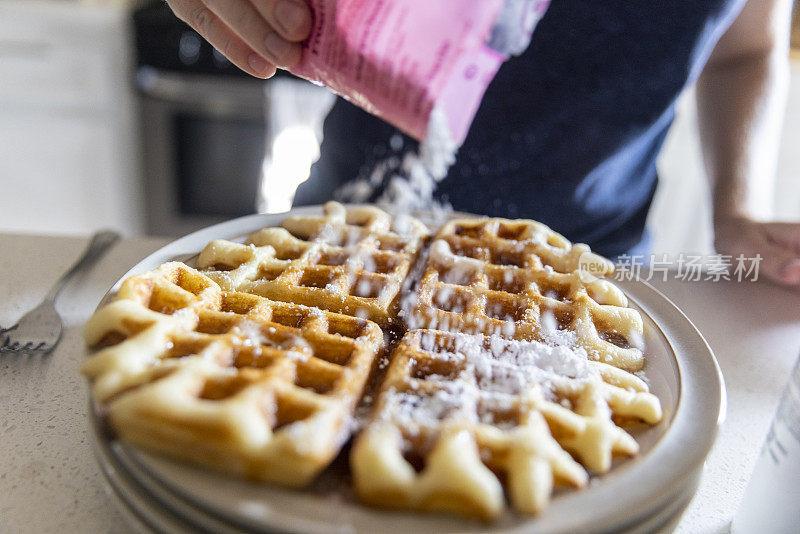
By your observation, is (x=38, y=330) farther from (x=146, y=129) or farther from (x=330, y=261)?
(x=146, y=129)

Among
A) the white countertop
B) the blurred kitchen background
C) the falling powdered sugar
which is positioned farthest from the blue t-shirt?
the blurred kitchen background

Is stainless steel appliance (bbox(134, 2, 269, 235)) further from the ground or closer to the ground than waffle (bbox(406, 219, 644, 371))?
closer to the ground

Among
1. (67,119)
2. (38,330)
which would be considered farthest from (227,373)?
(67,119)

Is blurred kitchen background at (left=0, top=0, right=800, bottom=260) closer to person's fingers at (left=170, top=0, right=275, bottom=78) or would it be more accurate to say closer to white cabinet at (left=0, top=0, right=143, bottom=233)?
white cabinet at (left=0, top=0, right=143, bottom=233)

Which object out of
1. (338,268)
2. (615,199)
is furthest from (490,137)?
(338,268)

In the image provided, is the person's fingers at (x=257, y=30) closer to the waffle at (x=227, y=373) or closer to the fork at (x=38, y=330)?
the waffle at (x=227, y=373)

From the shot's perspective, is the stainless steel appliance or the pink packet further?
the stainless steel appliance

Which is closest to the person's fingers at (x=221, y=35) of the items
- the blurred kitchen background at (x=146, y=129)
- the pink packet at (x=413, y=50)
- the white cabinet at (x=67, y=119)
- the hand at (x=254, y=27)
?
the hand at (x=254, y=27)
